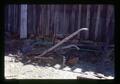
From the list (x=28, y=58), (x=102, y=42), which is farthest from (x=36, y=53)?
(x=102, y=42)

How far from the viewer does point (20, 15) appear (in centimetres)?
360

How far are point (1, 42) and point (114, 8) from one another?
2.32 ft

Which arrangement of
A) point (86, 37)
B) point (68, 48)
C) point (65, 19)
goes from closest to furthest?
point (86, 37), point (68, 48), point (65, 19)

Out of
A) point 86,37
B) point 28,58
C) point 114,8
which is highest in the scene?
point 114,8

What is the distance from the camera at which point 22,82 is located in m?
1.81

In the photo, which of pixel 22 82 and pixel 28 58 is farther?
pixel 28 58

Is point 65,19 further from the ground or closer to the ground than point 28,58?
further from the ground

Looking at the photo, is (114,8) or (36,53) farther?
(36,53)

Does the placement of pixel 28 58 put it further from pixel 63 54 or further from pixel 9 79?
pixel 9 79

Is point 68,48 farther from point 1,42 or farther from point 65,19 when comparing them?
point 1,42

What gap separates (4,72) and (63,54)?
2.22 metres
